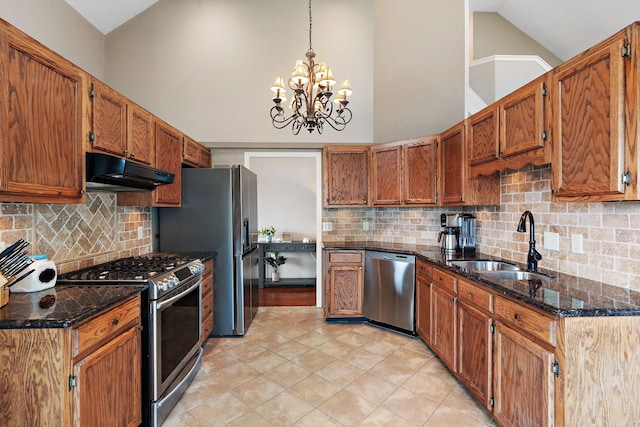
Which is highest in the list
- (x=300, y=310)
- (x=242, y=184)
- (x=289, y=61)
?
(x=289, y=61)

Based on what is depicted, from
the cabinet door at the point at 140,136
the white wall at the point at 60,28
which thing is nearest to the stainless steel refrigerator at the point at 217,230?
the cabinet door at the point at 140,136

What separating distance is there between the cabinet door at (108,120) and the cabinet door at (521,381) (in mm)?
2738

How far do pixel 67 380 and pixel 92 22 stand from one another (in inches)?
153

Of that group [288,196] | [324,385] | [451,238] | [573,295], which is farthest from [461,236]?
[288,196]

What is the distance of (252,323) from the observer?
364 centimetres

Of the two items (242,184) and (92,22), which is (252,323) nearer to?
(242,184)

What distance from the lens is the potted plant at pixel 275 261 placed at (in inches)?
230

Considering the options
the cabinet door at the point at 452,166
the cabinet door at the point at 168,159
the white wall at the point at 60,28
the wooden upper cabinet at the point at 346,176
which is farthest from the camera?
the wooden upper cabinet at the point at 346,176

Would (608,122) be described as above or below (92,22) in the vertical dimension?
below

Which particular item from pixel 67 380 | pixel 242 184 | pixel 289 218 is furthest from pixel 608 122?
pixel 289 218

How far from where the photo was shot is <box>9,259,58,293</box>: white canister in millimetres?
1604

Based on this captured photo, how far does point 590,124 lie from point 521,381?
4.48 ft

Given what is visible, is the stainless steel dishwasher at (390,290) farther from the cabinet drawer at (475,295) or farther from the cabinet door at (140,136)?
the cabinet door at (140,136)

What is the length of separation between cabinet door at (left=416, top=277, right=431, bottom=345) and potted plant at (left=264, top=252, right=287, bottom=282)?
Answer: 333 centimetres
